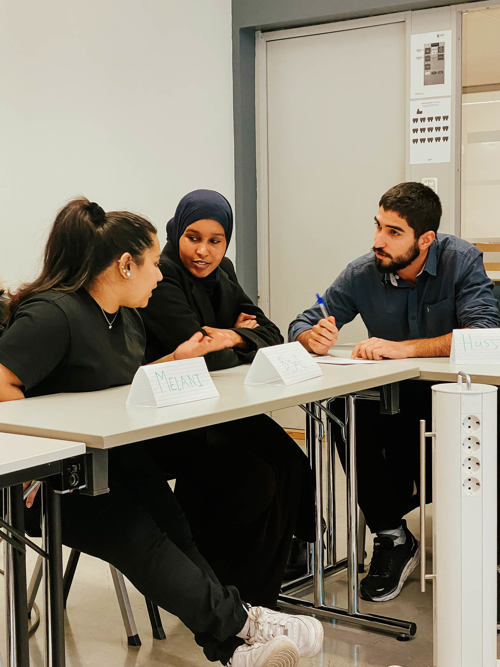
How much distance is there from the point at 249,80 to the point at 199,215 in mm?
2621

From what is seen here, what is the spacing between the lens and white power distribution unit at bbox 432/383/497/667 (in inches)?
68.6

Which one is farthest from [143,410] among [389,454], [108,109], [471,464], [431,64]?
[431,64]

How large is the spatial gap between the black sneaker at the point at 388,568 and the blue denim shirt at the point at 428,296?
2.22ft

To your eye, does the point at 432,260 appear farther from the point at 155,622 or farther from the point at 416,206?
the point at 155,622

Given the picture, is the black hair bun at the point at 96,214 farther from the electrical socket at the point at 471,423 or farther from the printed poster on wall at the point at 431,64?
the printed poster on wall at the point at 431,64

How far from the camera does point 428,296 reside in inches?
114

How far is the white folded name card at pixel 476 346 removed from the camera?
245cm

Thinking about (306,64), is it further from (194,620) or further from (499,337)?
(194,620)

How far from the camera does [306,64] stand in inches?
188

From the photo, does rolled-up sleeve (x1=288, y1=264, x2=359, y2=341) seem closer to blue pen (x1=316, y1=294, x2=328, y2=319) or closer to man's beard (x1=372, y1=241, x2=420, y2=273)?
blue pen (x1=316, y1=294, x2=328, y2=319)

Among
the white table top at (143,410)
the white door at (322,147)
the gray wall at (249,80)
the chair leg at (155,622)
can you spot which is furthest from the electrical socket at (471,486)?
the gray wall at (249,80)

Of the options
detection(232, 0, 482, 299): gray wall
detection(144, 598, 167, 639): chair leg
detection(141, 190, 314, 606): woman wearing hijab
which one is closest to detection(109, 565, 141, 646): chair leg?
detection(144, 598, 167, 639): chair leg

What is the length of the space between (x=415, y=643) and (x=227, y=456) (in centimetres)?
69

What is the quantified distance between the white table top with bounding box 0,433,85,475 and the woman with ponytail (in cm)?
30
